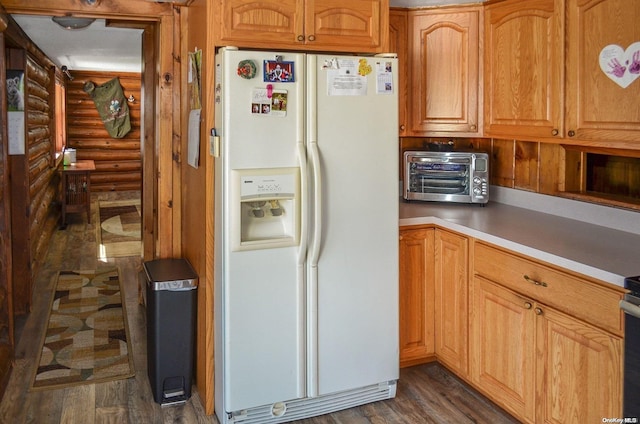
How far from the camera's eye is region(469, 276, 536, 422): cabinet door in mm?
2557

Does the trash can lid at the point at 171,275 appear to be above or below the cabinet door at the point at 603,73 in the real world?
below

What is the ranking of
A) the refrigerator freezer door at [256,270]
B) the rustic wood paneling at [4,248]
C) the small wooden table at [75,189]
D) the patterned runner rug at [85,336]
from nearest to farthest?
the refrigerator freezer door at [256,270]
the patterned runner rug at [85,336]
the rustic wood paneling at [4,248]
the small wooden table at [75,189]

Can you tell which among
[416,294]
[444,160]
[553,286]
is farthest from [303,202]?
[444,160]

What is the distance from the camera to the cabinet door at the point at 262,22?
2.56 metres

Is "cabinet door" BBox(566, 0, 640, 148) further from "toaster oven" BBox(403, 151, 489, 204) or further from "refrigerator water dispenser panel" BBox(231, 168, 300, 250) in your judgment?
"refrigerator water dispenser panel" BBox(231, 168, 300, 250)

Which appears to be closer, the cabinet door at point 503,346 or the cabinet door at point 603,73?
the cabinet door at point 603,73

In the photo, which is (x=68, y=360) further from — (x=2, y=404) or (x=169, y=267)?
(x=169, y=267)

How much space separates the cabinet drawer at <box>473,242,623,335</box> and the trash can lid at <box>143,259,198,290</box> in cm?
137

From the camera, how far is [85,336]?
389 centimetres

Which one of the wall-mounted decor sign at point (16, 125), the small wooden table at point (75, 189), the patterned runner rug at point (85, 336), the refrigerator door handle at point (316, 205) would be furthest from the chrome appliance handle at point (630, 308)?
the small wooden table at point (75, 189)

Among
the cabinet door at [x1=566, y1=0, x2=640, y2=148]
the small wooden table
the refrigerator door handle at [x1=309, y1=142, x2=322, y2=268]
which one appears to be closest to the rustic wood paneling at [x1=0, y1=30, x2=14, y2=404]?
the refrigerator door handle at [x1=309, y1=142, x2=322, y2=268]

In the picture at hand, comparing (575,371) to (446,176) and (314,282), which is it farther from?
(446,176)

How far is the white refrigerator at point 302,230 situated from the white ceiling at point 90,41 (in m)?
0.96

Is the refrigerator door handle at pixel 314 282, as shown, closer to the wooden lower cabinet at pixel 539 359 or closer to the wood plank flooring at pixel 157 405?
the wood plank flooring at pixel 157 405
